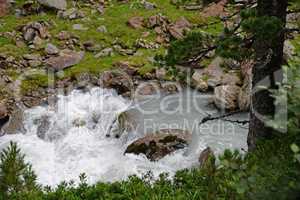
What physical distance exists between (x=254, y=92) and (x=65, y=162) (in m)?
6.88

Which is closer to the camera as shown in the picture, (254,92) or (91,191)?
(91,191)

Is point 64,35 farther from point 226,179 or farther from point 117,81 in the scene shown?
point 226,179

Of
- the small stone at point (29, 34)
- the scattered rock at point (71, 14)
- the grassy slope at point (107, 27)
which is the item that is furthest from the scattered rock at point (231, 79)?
the small stone at point (29, 34)

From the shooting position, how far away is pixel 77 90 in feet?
57.5

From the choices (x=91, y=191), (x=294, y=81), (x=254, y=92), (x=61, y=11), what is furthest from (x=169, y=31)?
(x=294, y=81)

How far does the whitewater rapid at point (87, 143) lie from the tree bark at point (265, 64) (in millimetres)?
4500

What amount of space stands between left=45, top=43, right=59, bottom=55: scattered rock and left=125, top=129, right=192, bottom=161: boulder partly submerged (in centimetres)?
668

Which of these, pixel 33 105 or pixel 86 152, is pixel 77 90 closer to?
pixel 33 105

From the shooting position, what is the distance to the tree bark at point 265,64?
8.19m

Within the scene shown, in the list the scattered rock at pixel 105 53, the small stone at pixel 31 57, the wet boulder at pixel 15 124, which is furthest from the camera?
the scattered rock at pixel 105 53

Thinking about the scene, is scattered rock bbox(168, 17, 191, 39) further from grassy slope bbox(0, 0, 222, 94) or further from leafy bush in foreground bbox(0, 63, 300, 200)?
leafy bush in foreground bbox(0, 63, 300, 200)

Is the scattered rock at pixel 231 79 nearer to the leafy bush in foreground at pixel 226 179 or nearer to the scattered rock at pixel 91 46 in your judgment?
the scattered rock at pixel 91 46

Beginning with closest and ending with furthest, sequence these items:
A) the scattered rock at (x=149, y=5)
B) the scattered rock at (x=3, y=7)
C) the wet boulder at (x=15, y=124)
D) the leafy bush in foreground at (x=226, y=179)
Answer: the leafy bush in foreground at (x=226, y=179)
the wet boulder at (x=15, y=124)
the scattered rock at (x=3, y=7)
the scattered rock at (x=149, y=5)

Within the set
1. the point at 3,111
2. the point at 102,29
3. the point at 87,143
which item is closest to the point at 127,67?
the point at 102,29
